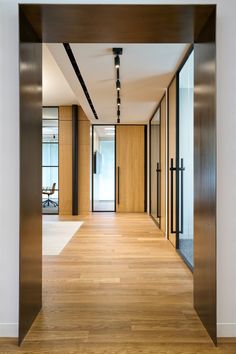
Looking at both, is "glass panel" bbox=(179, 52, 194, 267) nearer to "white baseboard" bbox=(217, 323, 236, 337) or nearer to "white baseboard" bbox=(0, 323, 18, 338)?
"white baseboard" bbox=(217, 323, 236, 337)

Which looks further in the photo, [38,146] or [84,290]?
[84,290]

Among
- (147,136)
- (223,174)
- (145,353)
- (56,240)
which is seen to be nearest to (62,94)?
(147,136)

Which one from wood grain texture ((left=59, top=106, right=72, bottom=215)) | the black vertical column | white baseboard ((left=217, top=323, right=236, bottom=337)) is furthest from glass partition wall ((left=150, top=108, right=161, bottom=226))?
white baseboard ((left=217, top=323, right=236, bottom=337))

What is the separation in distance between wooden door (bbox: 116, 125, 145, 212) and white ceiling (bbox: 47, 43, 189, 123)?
246 centimetres

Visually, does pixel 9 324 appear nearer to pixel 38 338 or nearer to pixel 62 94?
pixel 38 338

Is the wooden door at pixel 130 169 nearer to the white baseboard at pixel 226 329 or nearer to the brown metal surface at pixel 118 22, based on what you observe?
the brown metal surface at pixel 118 22

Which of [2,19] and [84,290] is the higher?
[2,19]

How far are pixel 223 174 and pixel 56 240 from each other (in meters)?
3.59

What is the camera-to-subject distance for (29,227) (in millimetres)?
2160

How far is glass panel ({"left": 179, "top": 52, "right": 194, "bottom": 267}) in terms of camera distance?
3.89 m

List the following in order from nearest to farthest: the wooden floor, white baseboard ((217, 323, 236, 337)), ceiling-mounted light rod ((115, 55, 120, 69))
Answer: the wooden floor
white baseboard ((217, 323, 236, 337))
ceiling-mounted light rod ((115, 55, 120, 69))

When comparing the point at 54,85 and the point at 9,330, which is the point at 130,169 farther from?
the point at 9,330

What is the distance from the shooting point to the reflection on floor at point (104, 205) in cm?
906

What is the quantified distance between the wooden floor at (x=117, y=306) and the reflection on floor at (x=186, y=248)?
0.11 meters
